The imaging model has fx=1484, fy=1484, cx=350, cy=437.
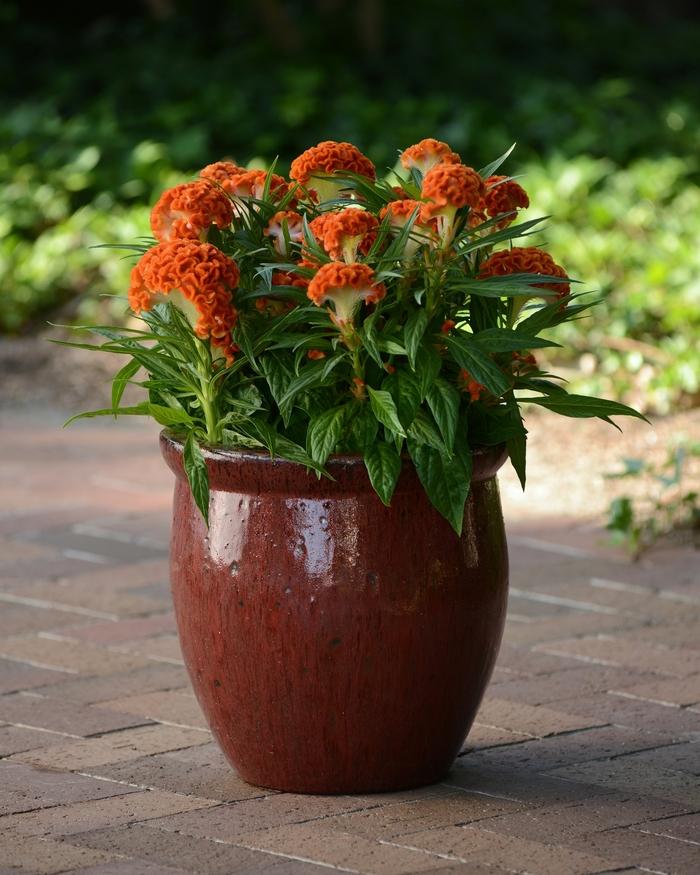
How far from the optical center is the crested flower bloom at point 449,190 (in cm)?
264

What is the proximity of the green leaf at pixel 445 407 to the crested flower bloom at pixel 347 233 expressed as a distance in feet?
0.92

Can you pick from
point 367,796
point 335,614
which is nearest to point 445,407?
point 335,614

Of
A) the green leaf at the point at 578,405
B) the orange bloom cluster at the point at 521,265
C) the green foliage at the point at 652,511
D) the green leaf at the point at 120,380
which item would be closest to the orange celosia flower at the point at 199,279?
the green leaf at the point at 120,380

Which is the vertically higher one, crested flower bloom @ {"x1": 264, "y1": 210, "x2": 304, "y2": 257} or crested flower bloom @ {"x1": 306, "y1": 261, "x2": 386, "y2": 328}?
crested flower bloom @ {"x1": 264, "y1": 210, "x2": 304, "y2": 257}

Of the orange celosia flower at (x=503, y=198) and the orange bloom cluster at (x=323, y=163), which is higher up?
the orange bloom cluster at (x=323, y=163)

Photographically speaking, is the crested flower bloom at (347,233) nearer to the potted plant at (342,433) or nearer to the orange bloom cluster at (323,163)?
the potted plant at (342,433)

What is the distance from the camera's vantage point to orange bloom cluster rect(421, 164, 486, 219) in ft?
8.66

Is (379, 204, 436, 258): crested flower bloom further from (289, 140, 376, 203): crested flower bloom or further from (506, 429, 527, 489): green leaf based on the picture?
(506, 429, 527, 489): green leaf

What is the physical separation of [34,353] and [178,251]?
5.41 m

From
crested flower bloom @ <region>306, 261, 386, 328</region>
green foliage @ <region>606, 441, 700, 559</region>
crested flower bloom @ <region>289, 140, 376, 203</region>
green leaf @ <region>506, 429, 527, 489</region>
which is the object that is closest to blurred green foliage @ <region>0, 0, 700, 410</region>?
green foliage @ <region>606, 441, 700, 559</region>

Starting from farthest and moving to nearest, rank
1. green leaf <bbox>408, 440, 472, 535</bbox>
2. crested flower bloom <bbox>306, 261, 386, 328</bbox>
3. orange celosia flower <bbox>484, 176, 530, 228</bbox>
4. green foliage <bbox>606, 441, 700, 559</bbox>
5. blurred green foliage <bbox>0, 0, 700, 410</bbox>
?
blurred green foliage <bbox>0, 0, 700, 410</bbox> < green foliage <bbox>606, 441, 700, 559</bbox> < orange celosia flower <bbox>484, 176, 530, 228</bbox> < green leaf <bbox>408, 440, 472, 535</bbox> < crested flower bloom <bbox>306, 261, 386, 328</bbox>

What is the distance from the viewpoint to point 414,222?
2734mm

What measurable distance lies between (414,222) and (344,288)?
225 millimetres

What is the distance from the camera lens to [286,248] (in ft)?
9.30
